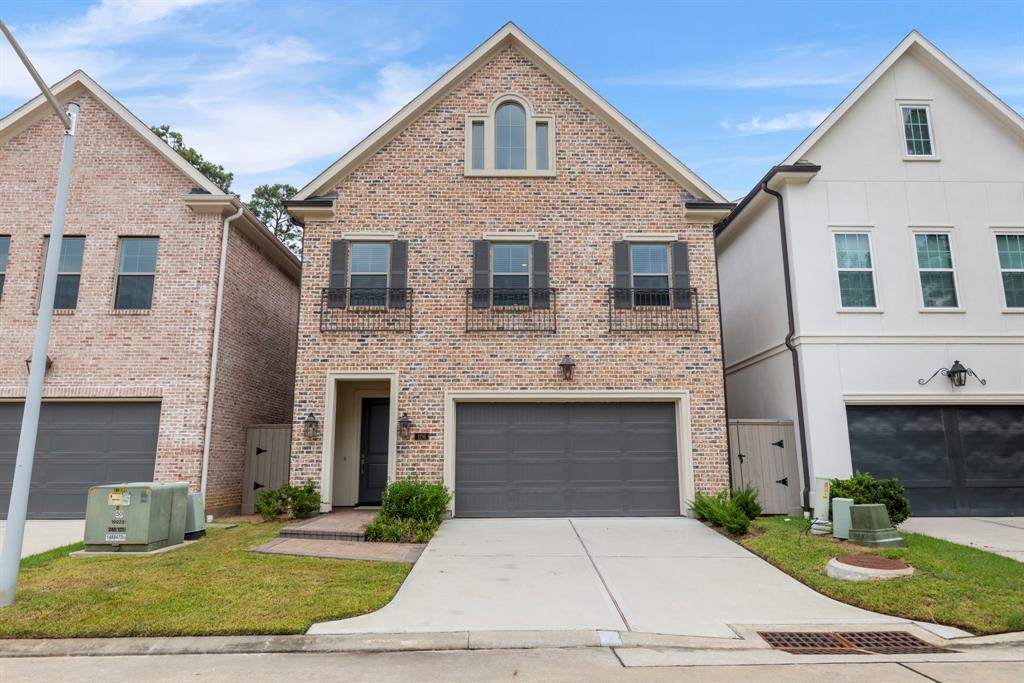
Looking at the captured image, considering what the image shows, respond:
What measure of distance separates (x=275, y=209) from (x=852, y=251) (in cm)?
2697

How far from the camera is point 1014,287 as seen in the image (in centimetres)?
1189

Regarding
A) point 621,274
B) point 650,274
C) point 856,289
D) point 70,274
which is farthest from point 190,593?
point 856,289

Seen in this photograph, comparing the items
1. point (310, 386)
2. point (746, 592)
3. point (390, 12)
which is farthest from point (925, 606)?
point (390, 12)

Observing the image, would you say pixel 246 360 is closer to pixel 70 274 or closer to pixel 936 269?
pixel 70 274

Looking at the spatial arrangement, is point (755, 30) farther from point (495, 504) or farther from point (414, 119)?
point (495, 504)

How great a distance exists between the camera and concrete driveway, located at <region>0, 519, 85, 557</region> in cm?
873

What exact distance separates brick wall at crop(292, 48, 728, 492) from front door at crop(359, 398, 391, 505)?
4.70 feet

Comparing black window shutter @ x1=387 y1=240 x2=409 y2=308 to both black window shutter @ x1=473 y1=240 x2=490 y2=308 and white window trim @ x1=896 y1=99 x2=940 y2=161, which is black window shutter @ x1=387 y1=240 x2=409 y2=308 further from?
white window trim @ x1=896 y1=99 x2=940 y2=161

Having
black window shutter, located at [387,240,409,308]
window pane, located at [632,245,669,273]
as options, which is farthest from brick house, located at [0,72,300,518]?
window pane, located at [632,245,669,273]

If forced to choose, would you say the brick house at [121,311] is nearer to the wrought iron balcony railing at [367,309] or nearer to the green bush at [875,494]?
the wrought iron balcony railing at [367,309]

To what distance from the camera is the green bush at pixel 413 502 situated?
9.70m

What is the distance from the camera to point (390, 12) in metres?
12.6

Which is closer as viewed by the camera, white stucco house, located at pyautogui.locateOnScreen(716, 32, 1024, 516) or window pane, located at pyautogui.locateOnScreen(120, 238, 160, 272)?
white stucco house, located at pyautogui.locateOnScreen(716, 32, 1024, 516)

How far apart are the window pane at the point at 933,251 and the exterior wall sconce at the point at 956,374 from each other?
2039 mm
